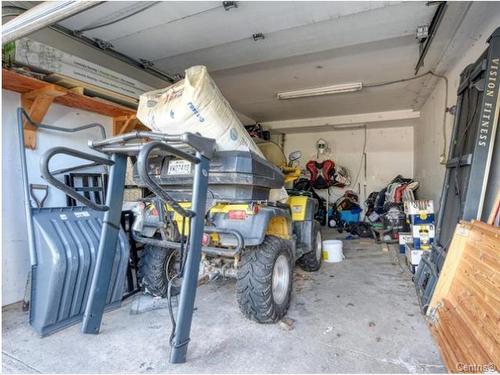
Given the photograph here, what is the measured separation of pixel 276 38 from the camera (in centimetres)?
282

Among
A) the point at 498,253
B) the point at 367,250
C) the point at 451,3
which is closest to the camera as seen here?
the point at 498,253

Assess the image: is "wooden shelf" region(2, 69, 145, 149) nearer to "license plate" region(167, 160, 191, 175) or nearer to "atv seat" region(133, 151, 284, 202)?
"atv seat" region(133, 151, 284, 202)

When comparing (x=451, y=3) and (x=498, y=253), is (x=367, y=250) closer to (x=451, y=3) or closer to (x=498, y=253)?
(x=498, y=253)

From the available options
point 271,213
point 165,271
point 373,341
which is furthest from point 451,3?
point 165,271

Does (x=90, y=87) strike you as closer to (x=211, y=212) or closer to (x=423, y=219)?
(x=211, y=212)

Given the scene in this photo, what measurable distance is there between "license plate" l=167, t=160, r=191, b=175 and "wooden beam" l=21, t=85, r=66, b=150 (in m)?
1.18

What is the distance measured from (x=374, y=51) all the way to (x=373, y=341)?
10.0 feet

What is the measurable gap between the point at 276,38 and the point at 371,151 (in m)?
5.57

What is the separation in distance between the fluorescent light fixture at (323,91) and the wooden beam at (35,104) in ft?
11.1

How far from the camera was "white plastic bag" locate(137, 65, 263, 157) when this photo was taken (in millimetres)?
2053

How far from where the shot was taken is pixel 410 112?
6125mm

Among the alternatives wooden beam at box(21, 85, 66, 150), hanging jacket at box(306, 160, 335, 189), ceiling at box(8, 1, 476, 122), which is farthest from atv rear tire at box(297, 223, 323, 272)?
hanging jacket at box(306, 160, 335, 189)

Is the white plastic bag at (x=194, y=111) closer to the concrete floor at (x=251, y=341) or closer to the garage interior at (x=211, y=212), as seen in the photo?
the garage interior at (x=211, y=212)

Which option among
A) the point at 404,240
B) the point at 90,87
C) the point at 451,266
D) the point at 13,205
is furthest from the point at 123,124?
the point at 404,240
